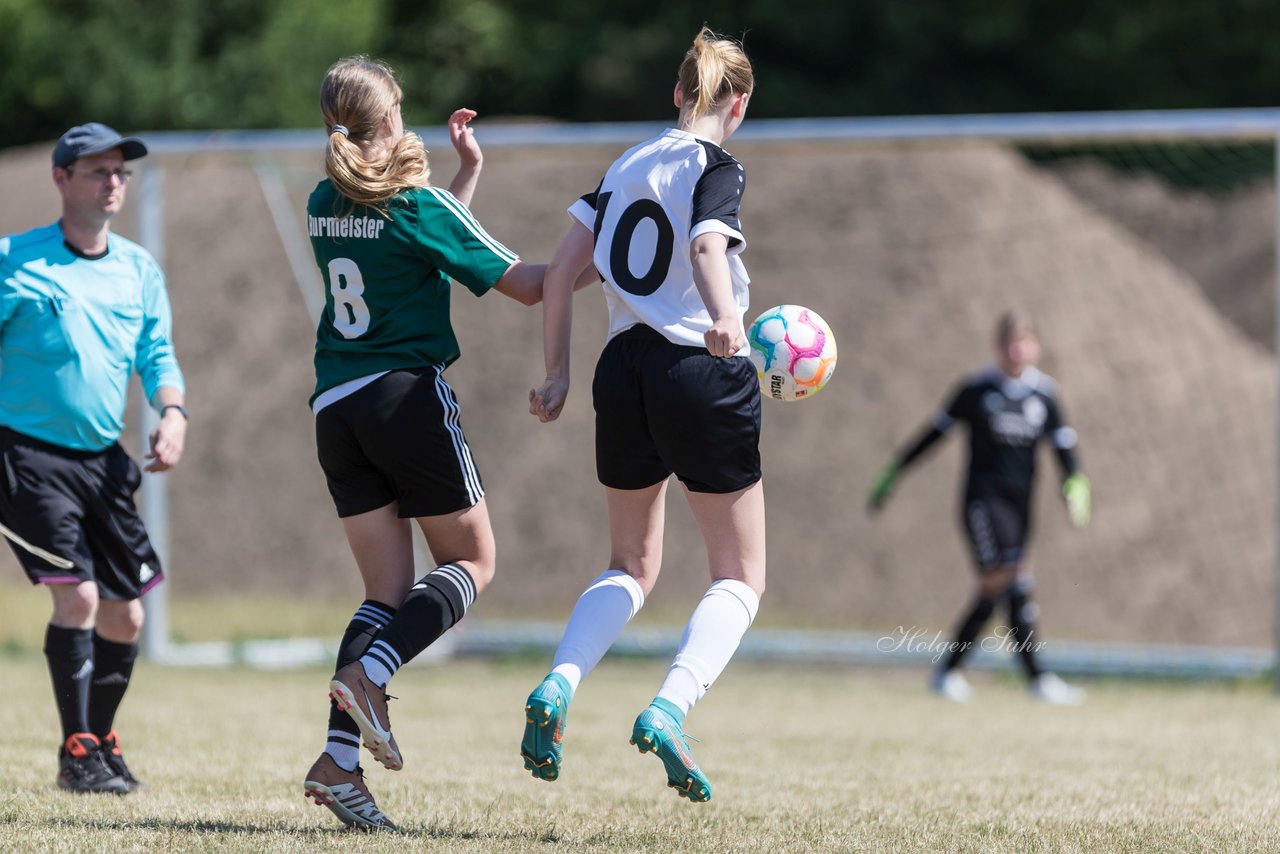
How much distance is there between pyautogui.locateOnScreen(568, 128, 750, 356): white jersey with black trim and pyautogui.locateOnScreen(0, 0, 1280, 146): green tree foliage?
2086 cm

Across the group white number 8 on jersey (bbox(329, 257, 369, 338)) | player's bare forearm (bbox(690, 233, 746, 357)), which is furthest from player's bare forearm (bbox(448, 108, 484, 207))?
player's bare forearm (bbox(690, 233, 746, 357))

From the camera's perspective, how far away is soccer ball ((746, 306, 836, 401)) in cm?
461

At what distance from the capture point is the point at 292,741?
268 inches

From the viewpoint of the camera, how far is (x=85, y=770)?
5.17 meters

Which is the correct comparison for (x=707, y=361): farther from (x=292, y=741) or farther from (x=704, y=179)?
(x=292, y=741)

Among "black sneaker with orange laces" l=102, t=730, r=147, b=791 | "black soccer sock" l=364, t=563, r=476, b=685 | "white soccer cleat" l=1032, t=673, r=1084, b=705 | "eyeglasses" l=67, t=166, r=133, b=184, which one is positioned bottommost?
"white soccer cleat" l=1032, t=673, r=1084, b=705

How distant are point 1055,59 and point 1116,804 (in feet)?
74.7

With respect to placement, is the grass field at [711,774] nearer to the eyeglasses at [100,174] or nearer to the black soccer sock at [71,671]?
the black soccer sock at [71,671]

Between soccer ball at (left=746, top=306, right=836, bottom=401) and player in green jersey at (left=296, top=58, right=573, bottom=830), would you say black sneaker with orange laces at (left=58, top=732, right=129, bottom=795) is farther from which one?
soccer ball at (left=746, top=306, right=836, bottom=401)

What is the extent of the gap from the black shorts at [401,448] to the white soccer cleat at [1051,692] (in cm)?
608

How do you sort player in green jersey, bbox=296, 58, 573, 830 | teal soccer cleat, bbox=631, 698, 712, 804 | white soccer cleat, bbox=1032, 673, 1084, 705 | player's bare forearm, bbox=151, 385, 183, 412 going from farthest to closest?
1. white soccer cleat, bbox=1032, 673, 1084, 705
2. player's bare forearm, bbox=151, 385, 183, 412
3. player in green jersey, bbox=296, 58, 573, 830
4. teal soccer cleat, bbox=631, 698, 712, 804

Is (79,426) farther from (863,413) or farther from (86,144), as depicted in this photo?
(863,413)

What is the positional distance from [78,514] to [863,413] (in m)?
12.8

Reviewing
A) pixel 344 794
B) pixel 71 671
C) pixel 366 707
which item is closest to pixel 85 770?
pixel 71 671
